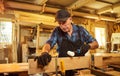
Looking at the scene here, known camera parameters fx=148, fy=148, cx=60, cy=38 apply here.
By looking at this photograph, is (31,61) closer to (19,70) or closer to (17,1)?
(19,70)

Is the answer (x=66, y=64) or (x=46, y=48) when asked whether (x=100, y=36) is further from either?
(x=66, y=64)

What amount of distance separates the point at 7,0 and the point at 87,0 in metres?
1.95

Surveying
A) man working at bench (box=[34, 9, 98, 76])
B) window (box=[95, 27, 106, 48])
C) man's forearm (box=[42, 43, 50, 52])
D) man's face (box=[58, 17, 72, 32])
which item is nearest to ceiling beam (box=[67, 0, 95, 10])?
window (box=[95, 27, 106, 48])

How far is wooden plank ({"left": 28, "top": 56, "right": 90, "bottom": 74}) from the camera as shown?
1.04 metres

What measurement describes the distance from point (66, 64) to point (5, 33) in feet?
10.4

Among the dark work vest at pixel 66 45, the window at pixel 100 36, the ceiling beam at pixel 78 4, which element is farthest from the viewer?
the window at pixel 100 36

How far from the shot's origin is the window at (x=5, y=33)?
3881 millimetres

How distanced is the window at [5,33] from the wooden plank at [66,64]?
313cm

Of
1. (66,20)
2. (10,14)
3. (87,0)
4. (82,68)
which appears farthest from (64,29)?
(10,14)

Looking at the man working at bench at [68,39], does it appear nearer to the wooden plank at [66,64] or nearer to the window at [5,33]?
the wooden plank at [66,64]

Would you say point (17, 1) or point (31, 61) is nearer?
point (31, 61)

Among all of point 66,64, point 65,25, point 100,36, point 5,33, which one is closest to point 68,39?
point 65,25

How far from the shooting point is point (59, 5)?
4.61m

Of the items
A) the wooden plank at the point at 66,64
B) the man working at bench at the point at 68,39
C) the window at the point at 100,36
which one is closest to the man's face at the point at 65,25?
the man working at bench at the point at 68,39
